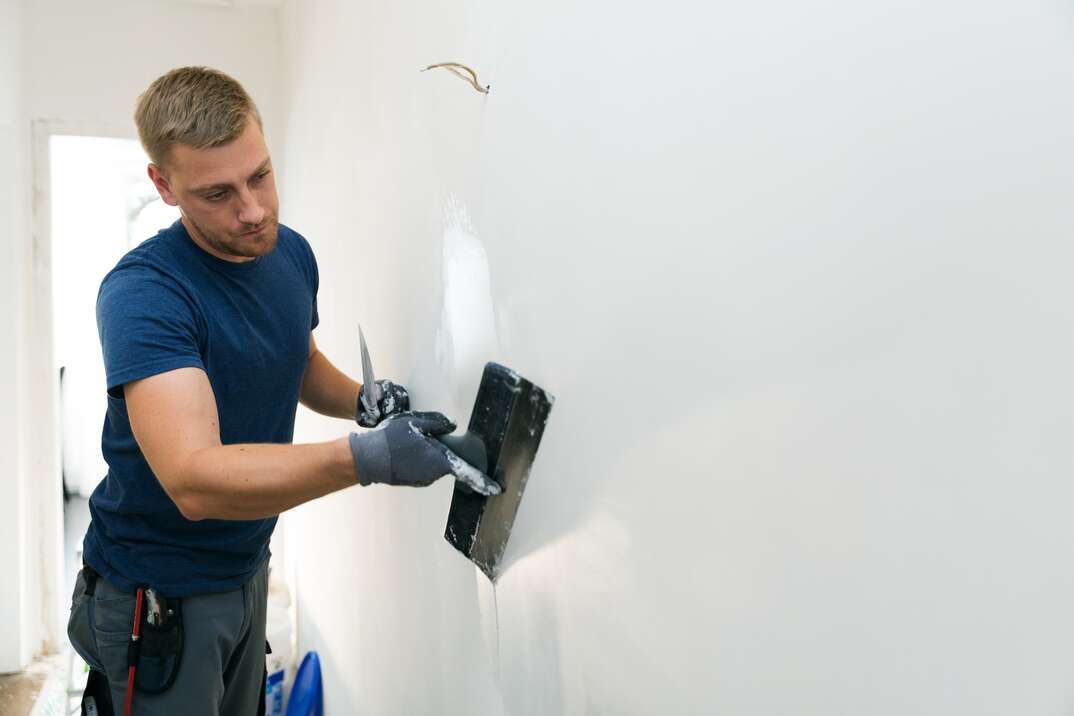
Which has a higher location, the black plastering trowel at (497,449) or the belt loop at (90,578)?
the black plastering trowel at (497,449)

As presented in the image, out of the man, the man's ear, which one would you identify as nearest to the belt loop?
the man

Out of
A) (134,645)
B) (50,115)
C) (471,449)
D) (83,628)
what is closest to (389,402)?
(471,449)

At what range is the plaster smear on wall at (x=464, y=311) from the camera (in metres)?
1.26

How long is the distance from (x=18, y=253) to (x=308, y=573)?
5.74 feet

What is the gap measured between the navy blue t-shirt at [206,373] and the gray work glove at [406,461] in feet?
1.26

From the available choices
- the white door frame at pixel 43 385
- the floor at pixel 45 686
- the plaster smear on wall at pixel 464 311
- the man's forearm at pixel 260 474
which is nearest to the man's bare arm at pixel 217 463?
the man's forearm at pixel 260 474

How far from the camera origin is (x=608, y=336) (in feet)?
3.08

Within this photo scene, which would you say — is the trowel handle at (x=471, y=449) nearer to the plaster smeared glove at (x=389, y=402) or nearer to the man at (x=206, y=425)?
the man at (x=206, y=425)

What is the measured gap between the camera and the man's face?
1.43m

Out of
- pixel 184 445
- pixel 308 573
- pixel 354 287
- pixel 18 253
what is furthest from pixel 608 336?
pixel 18 253

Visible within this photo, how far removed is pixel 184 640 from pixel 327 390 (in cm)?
55

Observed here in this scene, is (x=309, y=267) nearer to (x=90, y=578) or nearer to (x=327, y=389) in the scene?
(x=327, y=389)

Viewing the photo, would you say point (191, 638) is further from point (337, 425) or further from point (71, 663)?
point (71, 663)

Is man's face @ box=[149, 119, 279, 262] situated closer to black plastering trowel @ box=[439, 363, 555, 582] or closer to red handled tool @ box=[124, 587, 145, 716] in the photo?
black plastering trowel @ box=[439, 363, 555, 582]
